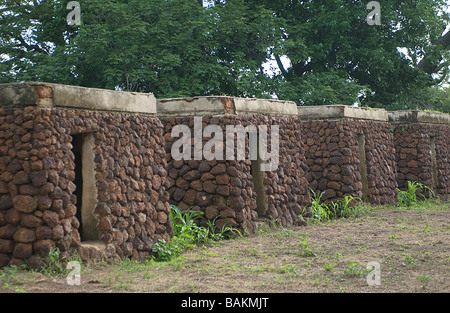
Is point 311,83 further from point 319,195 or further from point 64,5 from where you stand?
point 64,5

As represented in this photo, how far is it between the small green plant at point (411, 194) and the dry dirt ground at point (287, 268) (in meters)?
4.43

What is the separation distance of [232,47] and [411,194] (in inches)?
230

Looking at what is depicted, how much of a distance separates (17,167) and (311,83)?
11.8 meters

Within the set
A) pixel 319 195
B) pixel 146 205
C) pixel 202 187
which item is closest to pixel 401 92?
pixel 319 195

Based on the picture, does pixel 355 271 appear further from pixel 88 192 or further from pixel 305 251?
pixel 88 192

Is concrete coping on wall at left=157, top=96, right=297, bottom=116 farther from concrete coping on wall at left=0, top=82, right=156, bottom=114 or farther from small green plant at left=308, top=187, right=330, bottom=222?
small green plant at left=308, top=187, right=330, bottom=222

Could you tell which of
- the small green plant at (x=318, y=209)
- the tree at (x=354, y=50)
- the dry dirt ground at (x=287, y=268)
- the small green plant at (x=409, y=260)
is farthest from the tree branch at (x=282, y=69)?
the small green plant at (x=409, y=260)

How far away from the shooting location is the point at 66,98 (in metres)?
6.61

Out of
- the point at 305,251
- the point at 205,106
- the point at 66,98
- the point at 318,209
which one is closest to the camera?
the point at 66,98

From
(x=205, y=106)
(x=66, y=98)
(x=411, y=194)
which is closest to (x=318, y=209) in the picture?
(x=205, y=106)

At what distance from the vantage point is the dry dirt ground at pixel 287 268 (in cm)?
579

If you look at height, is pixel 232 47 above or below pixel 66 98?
above
